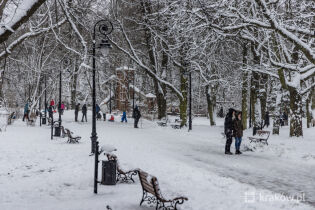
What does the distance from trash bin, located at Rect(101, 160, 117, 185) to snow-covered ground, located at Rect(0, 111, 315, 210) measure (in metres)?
0.18

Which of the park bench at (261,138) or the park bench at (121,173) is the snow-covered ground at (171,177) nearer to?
the park bench at (121,173)

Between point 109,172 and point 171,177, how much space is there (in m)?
1.79

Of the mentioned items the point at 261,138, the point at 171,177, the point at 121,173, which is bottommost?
the point at 171,177

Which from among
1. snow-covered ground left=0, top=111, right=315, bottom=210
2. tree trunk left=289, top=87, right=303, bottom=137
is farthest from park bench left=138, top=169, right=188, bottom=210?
tree trunk left=289, top=87, right=303, bottom=137

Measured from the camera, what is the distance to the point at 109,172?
28.0 feet

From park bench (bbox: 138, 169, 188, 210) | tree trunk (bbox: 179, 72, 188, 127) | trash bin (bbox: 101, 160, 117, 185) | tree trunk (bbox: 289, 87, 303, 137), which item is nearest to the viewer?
park bench (bbox: 138, 169, 188, 210)

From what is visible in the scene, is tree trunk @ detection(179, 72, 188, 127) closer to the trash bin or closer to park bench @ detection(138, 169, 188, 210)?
the trash bin

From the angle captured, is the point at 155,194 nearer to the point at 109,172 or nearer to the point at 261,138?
the point at 109,172

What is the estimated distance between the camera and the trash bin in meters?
8.54

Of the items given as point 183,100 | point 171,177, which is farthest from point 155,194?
point 183,100

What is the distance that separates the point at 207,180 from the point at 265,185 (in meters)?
1.44

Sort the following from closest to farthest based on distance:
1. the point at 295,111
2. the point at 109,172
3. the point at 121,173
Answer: the point at 109,172 < the point at 121,173 < the point at 295,111

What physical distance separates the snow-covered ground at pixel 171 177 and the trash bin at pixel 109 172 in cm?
18

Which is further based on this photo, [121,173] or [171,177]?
[171,177]
